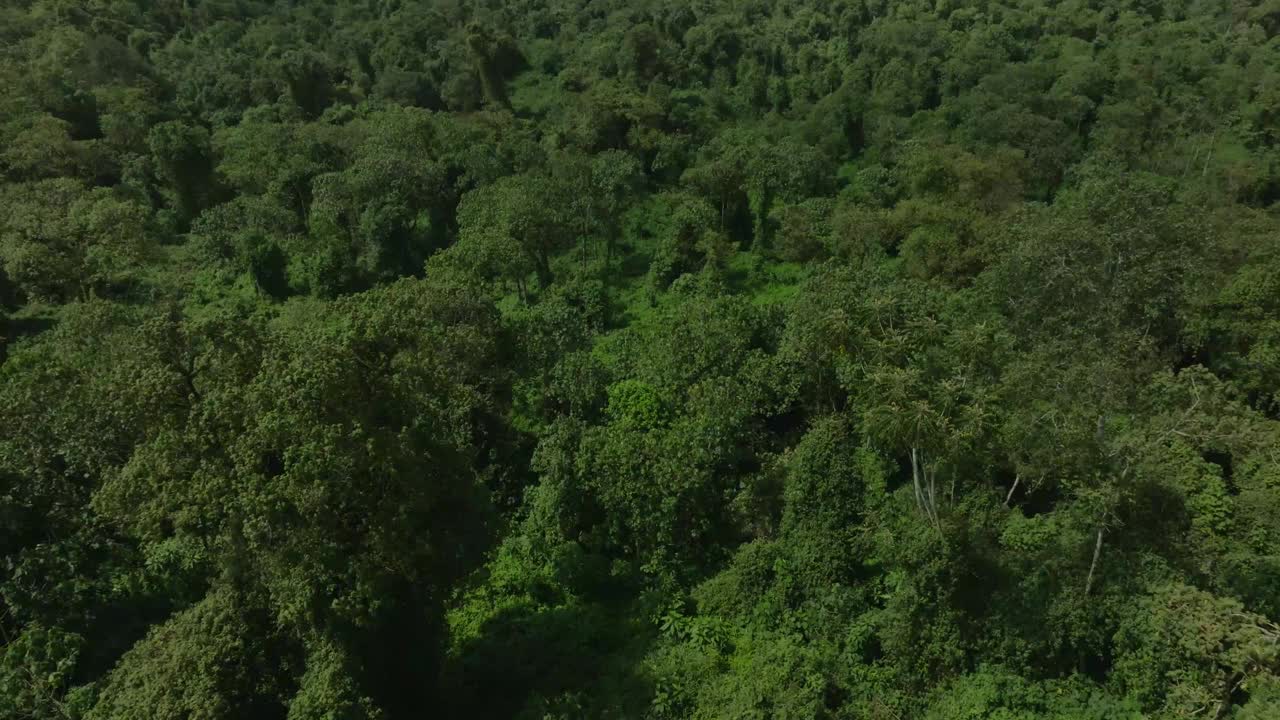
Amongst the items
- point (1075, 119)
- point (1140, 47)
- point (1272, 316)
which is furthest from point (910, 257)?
point (1140, 47)

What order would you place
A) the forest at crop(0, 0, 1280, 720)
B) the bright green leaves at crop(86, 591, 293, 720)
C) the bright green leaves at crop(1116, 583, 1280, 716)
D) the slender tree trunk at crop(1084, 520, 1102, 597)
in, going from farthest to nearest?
1. the slender tree trunk at crop(1084, 520, 1102, 597)
2. the bright green leaves at crop(1116, 583, 1280, 716)
3. the forest at crop(0, 0, 1280, 720)
4. the bright green leaves at crop(86, 591, 293, 720)

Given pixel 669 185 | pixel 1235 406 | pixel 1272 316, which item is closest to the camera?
pixel 1235 406

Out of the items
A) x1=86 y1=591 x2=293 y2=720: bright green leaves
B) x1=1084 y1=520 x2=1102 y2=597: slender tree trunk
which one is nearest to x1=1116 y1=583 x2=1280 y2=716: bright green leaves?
x1=1084 y1=520 x2=1102 y2=597: slender tree trunk

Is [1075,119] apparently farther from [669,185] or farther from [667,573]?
[667,573]

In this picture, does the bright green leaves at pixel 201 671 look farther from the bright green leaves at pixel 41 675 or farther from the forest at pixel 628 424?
the bright green leaves at pixel 41 675

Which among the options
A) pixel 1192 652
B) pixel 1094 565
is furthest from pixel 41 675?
pixel 1192 652

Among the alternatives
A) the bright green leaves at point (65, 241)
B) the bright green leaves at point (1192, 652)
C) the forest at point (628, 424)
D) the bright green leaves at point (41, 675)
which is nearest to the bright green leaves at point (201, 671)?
the forest at point (628, 424)

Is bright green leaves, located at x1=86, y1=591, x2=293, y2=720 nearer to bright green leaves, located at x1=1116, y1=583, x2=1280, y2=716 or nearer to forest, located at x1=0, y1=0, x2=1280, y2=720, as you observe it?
forest, located at x1=0, y1=0, x2=1280, y2=720

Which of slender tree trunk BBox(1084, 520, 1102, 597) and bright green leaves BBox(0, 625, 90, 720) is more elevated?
bright green leaves BBox(0, 625, 90, 720)
